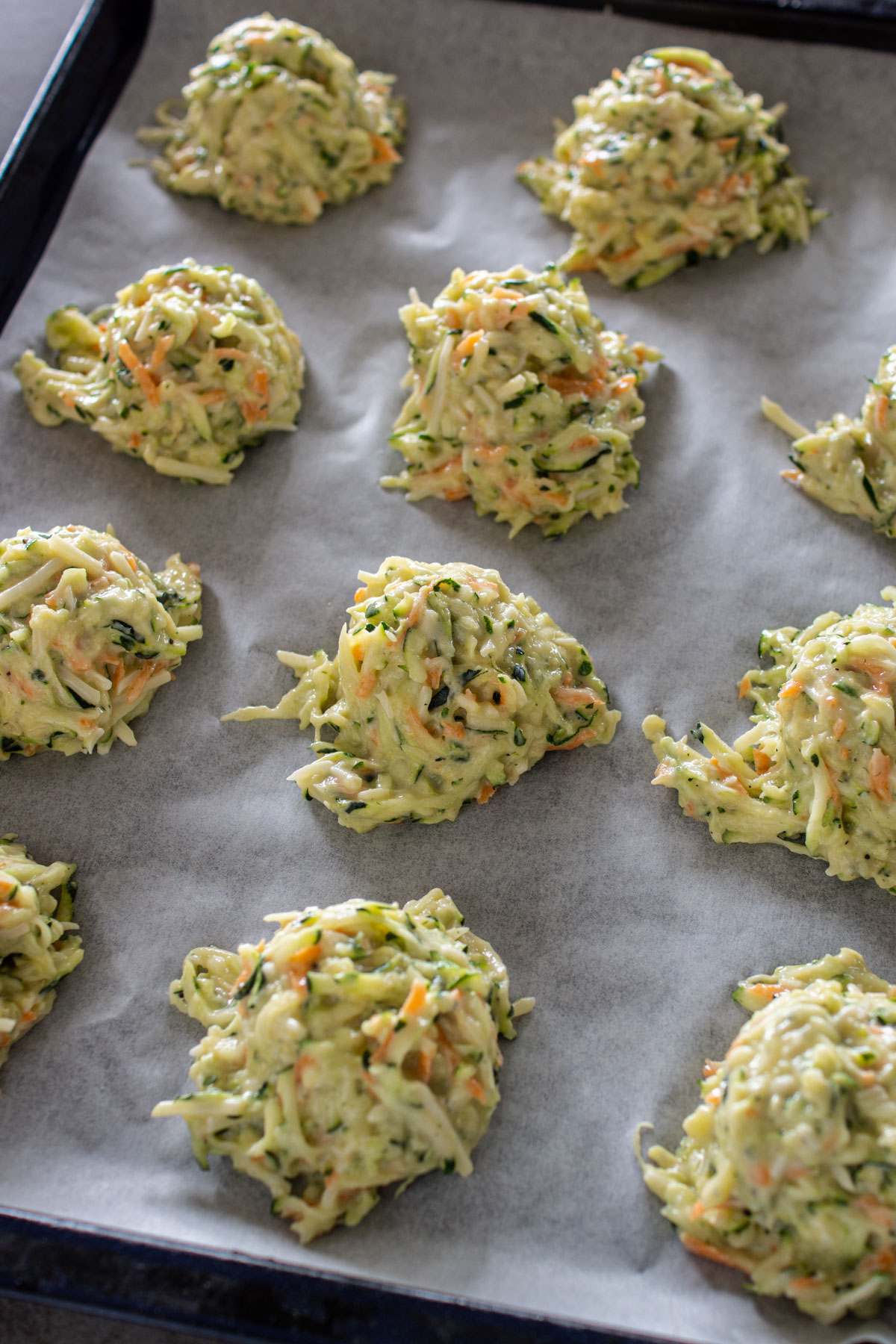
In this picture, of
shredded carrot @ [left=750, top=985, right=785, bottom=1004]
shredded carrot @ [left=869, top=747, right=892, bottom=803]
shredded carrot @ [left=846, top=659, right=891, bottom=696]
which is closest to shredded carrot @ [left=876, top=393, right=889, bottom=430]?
shredded carrot @ [left=846, top=659, right=891, bottom=696]

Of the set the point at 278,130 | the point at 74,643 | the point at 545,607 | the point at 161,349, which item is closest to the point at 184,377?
the point at 161,349

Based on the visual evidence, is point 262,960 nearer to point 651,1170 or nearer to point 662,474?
point 651,1170

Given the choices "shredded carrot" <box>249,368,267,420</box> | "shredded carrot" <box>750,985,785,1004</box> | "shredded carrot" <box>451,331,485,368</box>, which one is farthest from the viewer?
"shredded carrot" <box>249,368,267,420</box>

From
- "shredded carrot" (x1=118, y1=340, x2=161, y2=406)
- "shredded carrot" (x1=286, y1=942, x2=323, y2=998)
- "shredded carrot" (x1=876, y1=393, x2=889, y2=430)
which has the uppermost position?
"shredded carrot" (x1=876, y1=393, x2=889, y2=430)

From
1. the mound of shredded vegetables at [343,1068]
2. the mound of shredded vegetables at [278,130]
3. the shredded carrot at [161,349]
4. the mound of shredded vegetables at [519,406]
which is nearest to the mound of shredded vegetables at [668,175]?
the mound of shredded vegetables at [519,406]

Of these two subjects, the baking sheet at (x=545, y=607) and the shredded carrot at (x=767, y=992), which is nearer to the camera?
the baking sheet at (x=545, y=607)

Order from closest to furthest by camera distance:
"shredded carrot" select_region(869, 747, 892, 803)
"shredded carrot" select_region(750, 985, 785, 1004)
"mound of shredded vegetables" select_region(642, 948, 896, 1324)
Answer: "mound of shredded vegetables" select_region(642, 948, 896, 1324)
"shredded carrot" select_region(750, 985, 785, 1004)
"shredded carrot" select_region(869, 747, 892, 803)

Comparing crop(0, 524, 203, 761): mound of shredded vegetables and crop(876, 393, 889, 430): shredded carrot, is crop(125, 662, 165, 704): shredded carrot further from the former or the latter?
crop(876, 393, 889, 430): shredded carrot

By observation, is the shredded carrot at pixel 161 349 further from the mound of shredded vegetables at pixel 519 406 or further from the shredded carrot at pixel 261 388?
the mound of shredded vegetables at pixel 519 406
